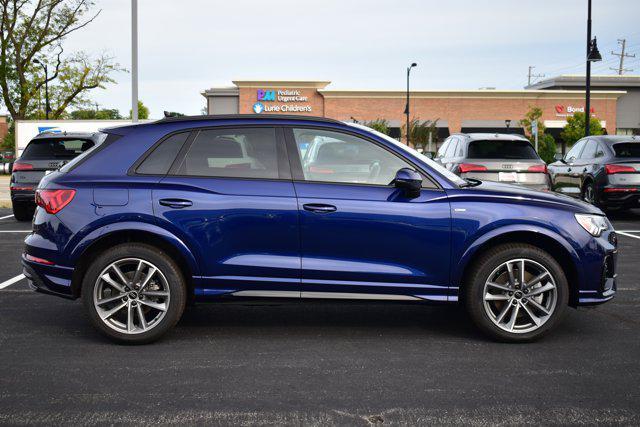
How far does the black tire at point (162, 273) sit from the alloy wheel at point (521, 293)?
228 cm

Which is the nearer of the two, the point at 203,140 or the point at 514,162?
the point at 203,140

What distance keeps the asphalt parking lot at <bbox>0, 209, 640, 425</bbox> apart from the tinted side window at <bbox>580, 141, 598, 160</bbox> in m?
8.96

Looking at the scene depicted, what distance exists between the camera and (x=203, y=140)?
5.80 meters

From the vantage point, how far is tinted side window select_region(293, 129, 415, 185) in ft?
18.6

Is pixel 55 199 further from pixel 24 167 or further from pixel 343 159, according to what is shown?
pixel 24 167

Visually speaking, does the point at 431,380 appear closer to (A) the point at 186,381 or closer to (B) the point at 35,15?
(A) the point at 186,381

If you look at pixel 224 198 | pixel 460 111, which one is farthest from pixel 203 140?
pixel 460 111

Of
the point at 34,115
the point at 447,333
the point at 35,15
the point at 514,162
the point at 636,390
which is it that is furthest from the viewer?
the point at 34,115

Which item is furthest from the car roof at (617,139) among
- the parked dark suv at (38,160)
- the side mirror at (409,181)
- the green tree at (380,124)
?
the green tree at (380,124)

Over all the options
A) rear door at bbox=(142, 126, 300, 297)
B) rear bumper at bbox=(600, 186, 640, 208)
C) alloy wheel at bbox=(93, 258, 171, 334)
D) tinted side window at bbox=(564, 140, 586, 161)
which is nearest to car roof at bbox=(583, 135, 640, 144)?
tinted side window at bbox=(564, 140, 586, 161)

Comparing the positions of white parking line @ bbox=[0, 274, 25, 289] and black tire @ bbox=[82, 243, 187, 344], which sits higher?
black tire @ bbox=[82, 243, 187, 344]

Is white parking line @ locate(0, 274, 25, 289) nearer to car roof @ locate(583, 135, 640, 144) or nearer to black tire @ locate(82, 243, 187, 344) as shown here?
black tire @ locate(82, 243, 187, 344)

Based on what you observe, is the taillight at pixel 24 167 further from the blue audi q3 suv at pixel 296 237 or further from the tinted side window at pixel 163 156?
the tinted side window at pixel 163 156

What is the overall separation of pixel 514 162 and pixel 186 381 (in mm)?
9604
